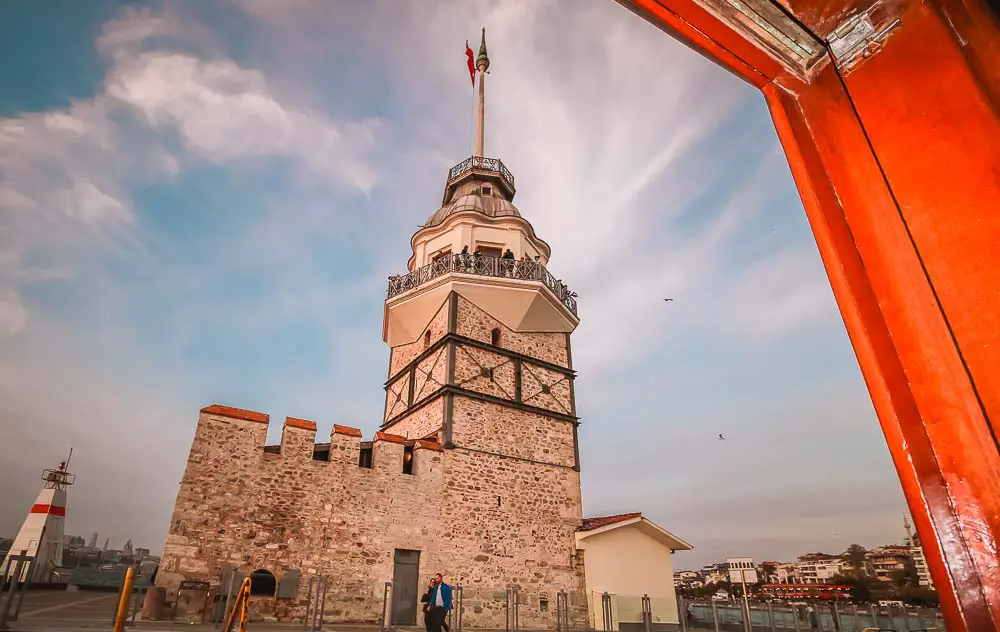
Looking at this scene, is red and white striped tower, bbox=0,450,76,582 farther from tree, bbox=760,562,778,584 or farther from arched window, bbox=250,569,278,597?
tree, bbox=760,562,778,584

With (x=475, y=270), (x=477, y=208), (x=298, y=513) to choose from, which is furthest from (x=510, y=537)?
(x=477, y=208)

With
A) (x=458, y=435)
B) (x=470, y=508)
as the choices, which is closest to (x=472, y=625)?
(x=470, y=508)

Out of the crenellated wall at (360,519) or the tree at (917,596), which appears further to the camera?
the tree at (917,596)

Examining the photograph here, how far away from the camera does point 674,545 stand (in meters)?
13.7

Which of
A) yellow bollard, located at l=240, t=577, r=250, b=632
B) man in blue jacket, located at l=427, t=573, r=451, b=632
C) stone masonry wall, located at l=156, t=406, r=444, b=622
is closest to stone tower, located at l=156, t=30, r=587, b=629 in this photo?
stone masonry wall, located at l=156, t=406, r=444, b=622

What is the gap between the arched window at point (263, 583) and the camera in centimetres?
920

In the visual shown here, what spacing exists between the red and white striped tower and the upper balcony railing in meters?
13.4

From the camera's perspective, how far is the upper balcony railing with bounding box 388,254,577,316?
1443 centimetres

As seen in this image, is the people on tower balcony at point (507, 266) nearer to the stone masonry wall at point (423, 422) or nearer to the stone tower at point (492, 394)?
the stone tower at point (492, 394)

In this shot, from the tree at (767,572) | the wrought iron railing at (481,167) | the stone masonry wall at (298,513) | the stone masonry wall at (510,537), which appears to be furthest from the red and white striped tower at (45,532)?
the tree at (767,572)

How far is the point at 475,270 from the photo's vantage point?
1444 cm

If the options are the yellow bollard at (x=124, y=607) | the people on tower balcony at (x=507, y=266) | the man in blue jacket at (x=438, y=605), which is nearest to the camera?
the yellow bollard at (x=124, y=607)

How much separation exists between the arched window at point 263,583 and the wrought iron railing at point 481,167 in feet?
50.1

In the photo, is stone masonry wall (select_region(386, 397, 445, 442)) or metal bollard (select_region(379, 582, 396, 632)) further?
stone masonry wall (select_region(386, 397, 445, 442))
